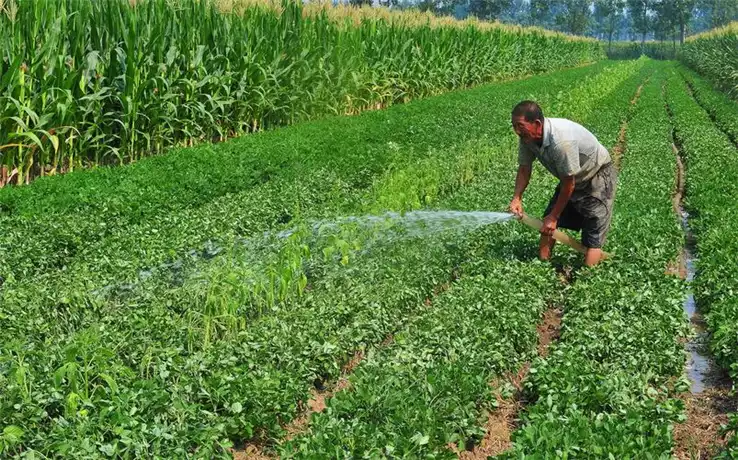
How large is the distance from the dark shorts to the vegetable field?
1.28 feet

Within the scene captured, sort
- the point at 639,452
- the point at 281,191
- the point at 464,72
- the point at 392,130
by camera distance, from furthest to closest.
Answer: the point at 464,72
the point at 392,130
the point at 281,191
the point at 639,452

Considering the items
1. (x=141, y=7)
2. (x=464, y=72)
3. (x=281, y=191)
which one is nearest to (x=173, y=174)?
(x=281, y=191)

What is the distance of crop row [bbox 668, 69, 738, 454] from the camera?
20.2 ft

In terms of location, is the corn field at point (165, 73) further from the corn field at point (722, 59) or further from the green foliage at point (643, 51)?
the green foliage at point (643, 51)

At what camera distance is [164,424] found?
4.37 metres

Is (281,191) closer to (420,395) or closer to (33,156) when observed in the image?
(33,156)

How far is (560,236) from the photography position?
7801mm

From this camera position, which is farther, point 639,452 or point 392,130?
point 392,130

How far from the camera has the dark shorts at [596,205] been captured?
775cm

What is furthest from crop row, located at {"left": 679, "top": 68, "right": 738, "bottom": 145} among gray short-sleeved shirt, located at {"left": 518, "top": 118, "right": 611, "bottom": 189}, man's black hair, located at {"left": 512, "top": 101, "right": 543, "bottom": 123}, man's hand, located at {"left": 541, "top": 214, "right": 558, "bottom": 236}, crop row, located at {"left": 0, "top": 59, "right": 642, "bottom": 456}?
crop row, located at {"left": 0, "top": 59, "right": 642, "bottom": 456}

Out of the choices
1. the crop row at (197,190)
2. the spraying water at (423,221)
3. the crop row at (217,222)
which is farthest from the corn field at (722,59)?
the spraying water at (423,221)

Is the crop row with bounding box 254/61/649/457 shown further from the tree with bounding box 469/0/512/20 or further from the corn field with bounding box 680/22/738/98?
the tree with bounding box 469/0/512/20

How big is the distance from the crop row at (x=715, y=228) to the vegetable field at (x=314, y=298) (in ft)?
0.15

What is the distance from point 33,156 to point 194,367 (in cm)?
704
